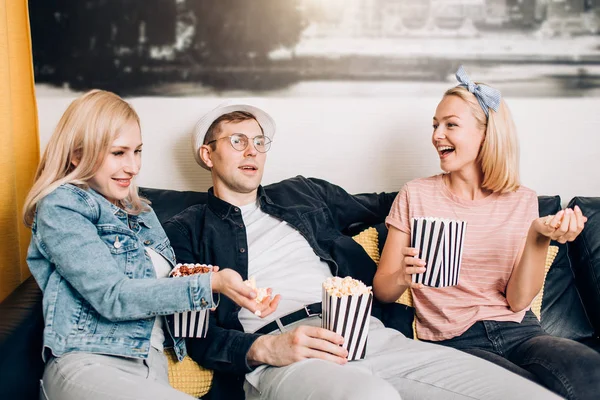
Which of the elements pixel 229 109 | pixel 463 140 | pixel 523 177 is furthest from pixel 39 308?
pixel 523 177

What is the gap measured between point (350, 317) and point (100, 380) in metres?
0.66

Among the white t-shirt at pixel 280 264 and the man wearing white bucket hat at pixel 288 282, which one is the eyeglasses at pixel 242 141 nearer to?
the man wearing white bucket hat at pixel 288 282

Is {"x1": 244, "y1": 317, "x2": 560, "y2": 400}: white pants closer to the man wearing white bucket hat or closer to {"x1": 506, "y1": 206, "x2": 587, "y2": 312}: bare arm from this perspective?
the man wearing white bucket hat

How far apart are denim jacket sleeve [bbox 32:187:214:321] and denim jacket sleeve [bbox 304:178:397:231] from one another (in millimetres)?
904

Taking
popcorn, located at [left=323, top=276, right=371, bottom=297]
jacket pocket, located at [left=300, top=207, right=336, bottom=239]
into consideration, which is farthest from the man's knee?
jacket pocket, located at [left=300, top=207, right=336, bottom=239]

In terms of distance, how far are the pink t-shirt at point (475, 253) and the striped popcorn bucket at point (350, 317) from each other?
0.50 meters

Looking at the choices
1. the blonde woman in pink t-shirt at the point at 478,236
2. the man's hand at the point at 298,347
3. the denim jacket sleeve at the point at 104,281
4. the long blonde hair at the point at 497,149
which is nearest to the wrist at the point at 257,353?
the man's hand at the point at 298,347

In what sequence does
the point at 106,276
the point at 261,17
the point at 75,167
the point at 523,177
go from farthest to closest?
the point at 523,177
the point at 261,17
the point at 75,167
the point at 106,276

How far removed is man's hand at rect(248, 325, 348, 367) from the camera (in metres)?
1.65

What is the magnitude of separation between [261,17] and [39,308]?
4.91 ft

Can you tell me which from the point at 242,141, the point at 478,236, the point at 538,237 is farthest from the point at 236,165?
the point at 538,237

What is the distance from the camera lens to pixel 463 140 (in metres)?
2.06

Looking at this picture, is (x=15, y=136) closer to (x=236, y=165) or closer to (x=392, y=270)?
(x=236, y=165)

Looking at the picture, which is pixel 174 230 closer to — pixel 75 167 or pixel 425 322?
pixel 75 167
